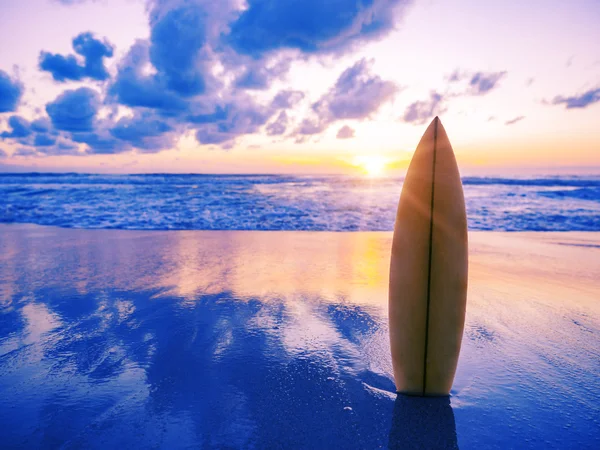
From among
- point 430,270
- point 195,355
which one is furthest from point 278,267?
point 430,270

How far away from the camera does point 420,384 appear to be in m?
2.23

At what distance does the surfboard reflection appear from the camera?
1.88 m

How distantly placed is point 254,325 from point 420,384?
149cm

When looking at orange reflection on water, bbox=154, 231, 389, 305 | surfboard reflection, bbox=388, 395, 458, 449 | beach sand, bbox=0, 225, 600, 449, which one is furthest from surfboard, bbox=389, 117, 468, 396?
orange reflection on water, bbox=154, 231, 389, 305

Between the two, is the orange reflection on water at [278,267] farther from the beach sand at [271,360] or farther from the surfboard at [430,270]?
the surfboard at [430,270]

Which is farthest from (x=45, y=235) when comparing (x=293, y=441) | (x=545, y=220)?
(x=545, y=220)

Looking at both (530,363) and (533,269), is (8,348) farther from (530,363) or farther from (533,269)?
(533,269)

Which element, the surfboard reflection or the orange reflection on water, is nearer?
the surfboard reflection

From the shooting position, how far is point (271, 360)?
2635 mm

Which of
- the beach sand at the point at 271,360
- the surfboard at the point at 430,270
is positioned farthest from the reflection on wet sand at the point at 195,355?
the surfboard at the point at 430,270

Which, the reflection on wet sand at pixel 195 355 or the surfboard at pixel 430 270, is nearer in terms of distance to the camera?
the reflection on wet sand at pixel 195 355

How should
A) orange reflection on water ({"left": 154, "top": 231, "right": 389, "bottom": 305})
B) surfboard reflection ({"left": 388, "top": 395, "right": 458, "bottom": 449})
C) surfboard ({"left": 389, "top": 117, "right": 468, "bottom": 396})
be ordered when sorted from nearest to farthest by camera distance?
surfboard reflection ({"left": 388, "top": 395, "right": 458, "bottom": 449}), surfboard ({"left": 389, "top": 117, "right": 468, "bottom": 396}), orange reflection on water ({"left": 154, "top": 231, "right": 389, "bottom": 305})

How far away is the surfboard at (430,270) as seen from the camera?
2.12 metres

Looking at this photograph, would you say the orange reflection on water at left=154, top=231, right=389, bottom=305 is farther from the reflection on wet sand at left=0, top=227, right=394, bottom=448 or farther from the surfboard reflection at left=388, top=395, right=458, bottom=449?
the surfboard reflection at left=388, top=395, right=458, bottom=449
